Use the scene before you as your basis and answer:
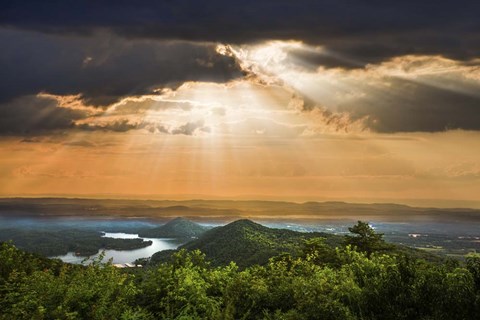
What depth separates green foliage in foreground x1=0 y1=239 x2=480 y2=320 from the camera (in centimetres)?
2175

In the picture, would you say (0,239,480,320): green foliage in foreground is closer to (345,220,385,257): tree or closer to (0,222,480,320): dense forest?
(0,222,480,320): dense forest

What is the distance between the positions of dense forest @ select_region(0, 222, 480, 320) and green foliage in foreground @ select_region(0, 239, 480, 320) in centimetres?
4

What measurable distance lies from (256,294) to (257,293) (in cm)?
12

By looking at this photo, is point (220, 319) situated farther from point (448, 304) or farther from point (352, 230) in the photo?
point (352, 230)

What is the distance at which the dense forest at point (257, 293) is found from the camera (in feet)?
71.4

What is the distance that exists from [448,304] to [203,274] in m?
14.5

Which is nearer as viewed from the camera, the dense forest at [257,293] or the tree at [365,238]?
the dense forest at [257,293]

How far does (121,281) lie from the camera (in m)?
27.9

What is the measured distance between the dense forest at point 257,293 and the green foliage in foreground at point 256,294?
43 millimetres

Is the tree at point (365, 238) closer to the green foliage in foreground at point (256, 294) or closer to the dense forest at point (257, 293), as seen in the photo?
the dense forest at point (257, 293)

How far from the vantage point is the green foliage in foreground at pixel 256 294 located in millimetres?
21750

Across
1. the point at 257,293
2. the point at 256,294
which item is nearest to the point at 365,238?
the point at 257,293

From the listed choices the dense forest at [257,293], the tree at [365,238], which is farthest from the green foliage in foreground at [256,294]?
the tree at [365,238]

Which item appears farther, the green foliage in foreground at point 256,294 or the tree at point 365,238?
the tree at point 365,238
